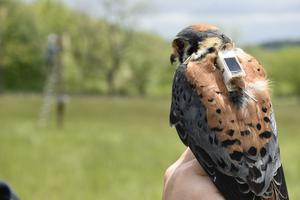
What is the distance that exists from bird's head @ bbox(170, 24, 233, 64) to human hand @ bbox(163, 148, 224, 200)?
542 millimetres

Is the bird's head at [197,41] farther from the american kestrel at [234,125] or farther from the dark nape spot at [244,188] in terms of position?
the dark nape spot at [244,188]

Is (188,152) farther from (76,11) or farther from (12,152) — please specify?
(76,11)

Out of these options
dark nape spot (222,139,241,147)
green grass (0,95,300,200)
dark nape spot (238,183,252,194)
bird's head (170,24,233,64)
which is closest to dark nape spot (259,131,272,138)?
dark nape spot (222,139,241,147)

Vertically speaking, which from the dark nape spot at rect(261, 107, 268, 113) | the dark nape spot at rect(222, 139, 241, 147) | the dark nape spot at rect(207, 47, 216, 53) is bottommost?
the dark nape spot at rect(222, 139, 241, 147)

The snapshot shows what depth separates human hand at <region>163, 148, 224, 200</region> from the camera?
2748mm

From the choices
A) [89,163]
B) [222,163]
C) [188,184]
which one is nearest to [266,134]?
[222,163]

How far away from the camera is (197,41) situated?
319 cm

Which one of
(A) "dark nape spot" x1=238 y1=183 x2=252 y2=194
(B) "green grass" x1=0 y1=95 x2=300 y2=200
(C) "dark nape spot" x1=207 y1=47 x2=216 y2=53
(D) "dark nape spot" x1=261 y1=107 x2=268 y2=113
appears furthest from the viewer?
(B) "green grass" x1=0 y1=95 x2=300 y2=200

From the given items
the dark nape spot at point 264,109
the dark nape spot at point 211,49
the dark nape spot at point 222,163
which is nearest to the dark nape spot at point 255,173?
the dark nape spot at point 222,163

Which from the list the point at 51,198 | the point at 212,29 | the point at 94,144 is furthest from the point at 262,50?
the point at 212,29

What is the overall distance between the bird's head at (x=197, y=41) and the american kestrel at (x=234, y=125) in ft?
0.08

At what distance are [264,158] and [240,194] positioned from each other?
7.7 inches

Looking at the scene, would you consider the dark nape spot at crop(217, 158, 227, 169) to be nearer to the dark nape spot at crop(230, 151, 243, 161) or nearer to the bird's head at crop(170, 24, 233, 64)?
the dark nape spot at crop(230, 151, 243, 161)

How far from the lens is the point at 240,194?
8.89 ft
